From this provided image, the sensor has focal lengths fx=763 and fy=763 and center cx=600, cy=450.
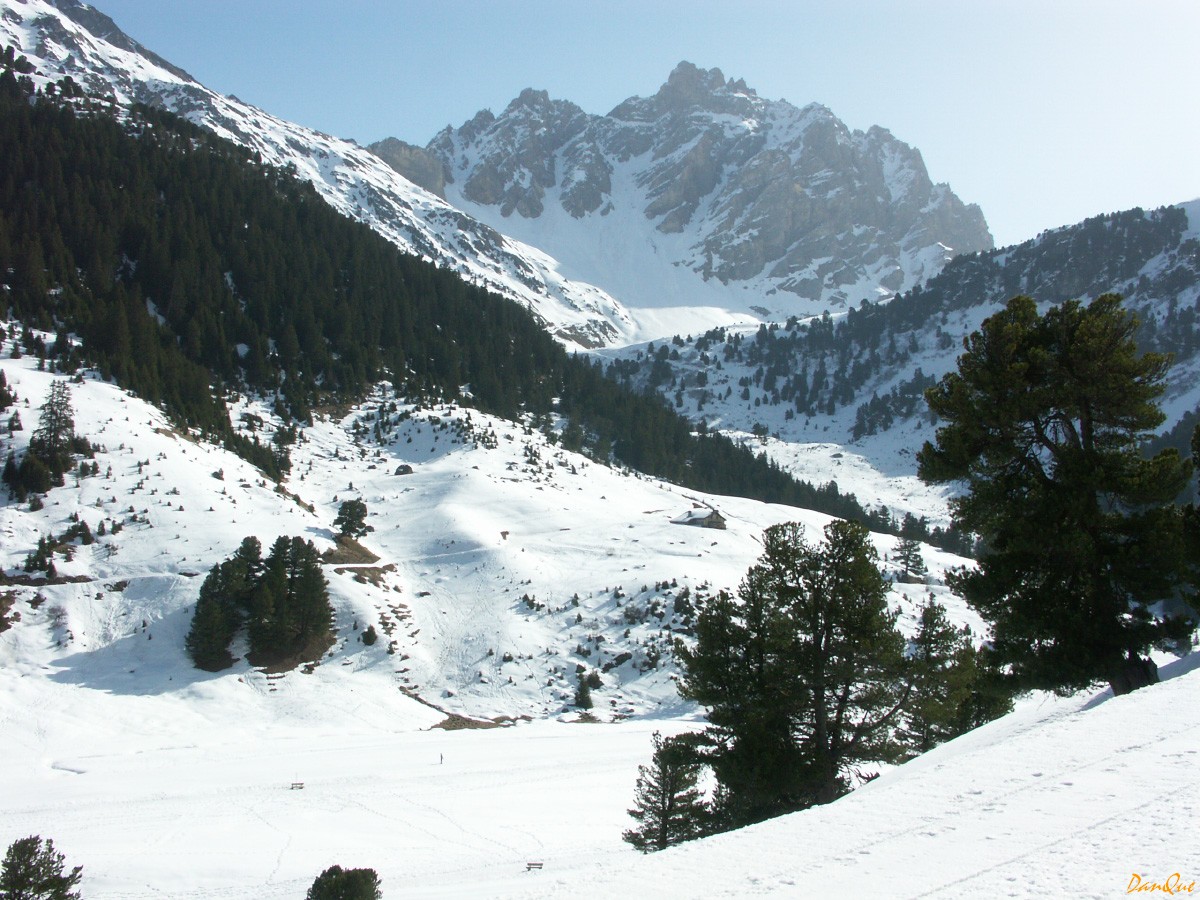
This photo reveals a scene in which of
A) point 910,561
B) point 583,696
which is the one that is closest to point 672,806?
point 583,696

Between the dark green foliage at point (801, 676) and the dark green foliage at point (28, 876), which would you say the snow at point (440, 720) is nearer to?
the dark green foliage at point (801, 676)

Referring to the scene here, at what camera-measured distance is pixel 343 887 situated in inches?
602

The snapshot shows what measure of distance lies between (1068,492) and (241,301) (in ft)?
391

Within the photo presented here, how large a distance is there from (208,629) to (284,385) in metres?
58.1

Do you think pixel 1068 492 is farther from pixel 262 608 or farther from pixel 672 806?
pixel 262 608

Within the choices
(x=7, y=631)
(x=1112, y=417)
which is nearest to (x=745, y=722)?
(x=1112, y=417)

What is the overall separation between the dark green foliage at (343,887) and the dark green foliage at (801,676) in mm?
8053

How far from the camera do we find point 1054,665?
16219 mm

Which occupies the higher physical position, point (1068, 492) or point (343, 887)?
point (1068, 492)

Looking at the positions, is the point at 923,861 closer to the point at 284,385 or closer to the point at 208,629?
the point at 208,629

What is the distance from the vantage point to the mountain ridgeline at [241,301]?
Answer: 8788 centimetres

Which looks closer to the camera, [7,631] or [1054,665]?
[1054,665]
